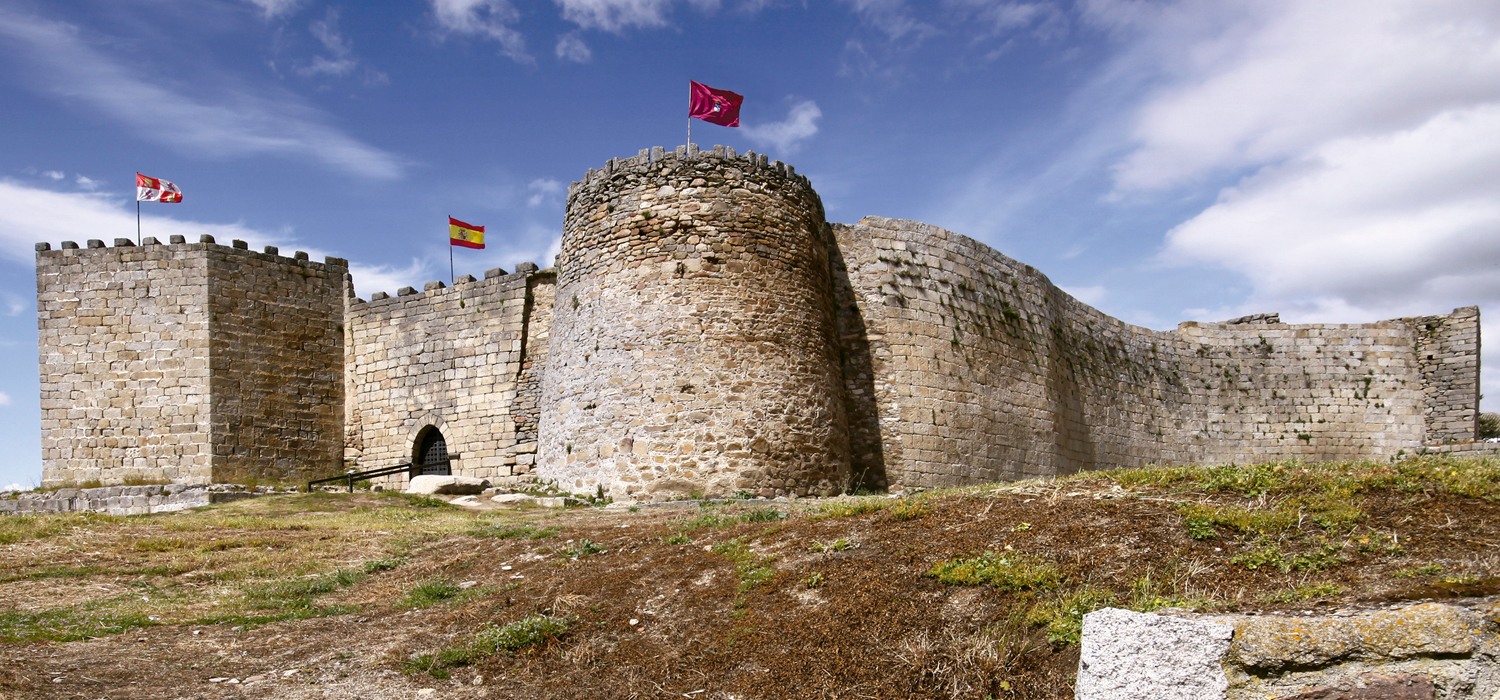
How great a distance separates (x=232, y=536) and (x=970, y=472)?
12567 millimetres

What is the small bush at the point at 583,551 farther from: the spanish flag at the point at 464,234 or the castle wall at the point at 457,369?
the spanish flag at the point at 464,234

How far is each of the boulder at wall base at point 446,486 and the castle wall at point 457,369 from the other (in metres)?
1.70

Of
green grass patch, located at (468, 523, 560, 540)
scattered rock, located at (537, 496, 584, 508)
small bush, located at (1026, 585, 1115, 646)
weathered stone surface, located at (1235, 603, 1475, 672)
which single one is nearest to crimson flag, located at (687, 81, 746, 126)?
scattered rock, located at (537, 496, 584, 508)

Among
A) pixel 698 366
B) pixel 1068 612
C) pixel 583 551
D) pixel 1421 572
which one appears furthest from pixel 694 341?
pixel 1421 572

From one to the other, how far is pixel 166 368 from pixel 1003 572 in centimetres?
2045

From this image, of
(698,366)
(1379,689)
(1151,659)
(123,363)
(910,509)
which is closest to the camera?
(1379,689)

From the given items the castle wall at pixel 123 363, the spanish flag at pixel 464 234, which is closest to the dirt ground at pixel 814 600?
the castle wall at pixel 123 363

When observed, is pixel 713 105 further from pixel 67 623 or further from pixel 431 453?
pixel 67 623

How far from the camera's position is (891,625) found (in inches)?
253

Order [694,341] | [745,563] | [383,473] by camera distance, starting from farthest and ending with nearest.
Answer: [383,473] < [694,341] < [745,563]

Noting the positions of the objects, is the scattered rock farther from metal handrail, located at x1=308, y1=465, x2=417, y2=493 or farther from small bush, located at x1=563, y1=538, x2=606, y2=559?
metal handrail, located at x1=308, y1=465, x2=417, y2=493

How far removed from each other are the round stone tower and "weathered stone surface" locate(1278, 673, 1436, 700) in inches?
428

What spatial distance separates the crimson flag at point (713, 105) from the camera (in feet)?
59.0

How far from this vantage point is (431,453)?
22109mm
